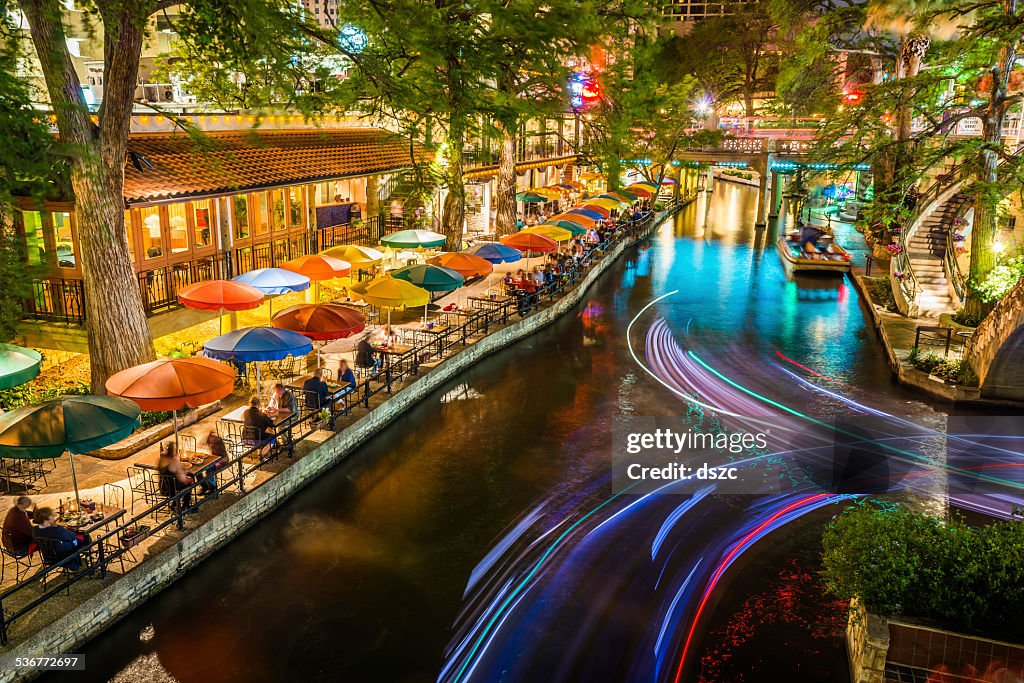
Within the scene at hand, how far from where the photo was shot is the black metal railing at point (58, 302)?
16922 millimetres

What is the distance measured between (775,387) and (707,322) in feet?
24.6

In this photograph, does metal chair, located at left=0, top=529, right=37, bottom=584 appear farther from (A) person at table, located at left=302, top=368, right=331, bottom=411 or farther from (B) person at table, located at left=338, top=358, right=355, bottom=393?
(B) person at table, located at left=338, top=358, right=355, bottom=393

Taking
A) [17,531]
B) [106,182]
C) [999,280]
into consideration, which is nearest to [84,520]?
[17,531]

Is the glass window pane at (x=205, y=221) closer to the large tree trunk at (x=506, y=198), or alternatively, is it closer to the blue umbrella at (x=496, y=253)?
the blue umbrella at (x=496, y=253)

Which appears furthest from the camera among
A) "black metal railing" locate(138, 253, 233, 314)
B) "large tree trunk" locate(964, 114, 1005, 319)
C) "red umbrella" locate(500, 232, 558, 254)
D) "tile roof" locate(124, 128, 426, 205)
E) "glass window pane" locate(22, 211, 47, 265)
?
"red umbrella" locate(500, 232, 558, 254)

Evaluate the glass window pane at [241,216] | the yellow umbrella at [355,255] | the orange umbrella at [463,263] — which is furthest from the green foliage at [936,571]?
the glass window pane at [241,216]

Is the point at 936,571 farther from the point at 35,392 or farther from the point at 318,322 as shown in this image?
the point at 35,392

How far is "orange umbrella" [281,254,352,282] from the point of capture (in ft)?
68.4

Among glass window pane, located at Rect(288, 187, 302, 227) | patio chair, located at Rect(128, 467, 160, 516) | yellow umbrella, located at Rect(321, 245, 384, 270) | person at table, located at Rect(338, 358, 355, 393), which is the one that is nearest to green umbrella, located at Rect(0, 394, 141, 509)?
patio chair, located at Rect(128, 467, 160, 516)

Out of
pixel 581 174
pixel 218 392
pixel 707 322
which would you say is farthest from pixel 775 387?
pixel 581 174

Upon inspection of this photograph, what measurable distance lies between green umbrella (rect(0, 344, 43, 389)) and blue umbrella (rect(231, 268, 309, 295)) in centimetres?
556

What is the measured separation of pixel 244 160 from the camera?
21609 millimetres

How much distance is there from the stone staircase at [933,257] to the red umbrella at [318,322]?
2067cm

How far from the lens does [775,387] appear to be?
2097cm
